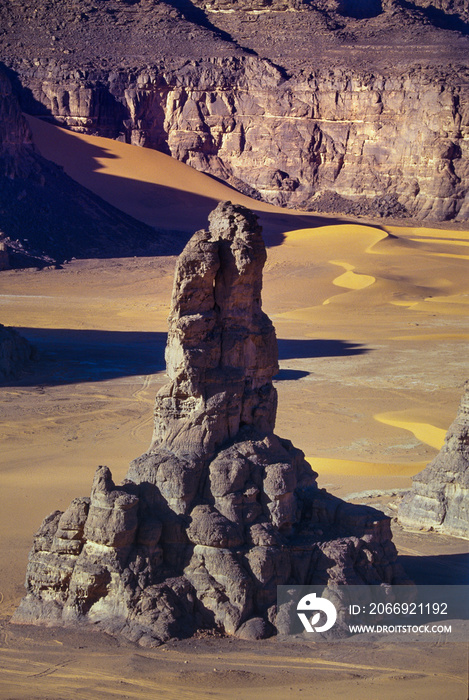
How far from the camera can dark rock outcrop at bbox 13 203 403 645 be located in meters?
9.15

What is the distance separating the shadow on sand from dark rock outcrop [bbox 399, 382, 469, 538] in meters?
12.5

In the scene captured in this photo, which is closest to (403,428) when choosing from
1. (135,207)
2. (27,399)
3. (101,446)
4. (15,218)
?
(101,446)

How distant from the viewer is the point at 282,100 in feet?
252

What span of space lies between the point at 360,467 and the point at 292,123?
2478 inches

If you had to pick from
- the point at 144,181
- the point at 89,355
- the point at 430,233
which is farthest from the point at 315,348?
the point at 144,181

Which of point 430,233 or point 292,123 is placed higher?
point 292,123

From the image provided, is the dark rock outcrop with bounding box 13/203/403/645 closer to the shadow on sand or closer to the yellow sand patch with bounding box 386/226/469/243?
the shadow on sand

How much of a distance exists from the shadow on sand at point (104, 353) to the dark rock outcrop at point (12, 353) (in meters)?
0.26

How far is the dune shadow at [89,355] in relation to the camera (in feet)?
86.1

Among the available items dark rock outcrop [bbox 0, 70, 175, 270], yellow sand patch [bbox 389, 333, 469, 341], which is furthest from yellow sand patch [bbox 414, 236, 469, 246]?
yellow sand patch [bbox 389, 333, 469, 341]

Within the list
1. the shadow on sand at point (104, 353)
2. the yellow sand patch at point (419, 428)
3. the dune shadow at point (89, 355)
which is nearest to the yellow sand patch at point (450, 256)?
the shadow on sand at point (104, 353)

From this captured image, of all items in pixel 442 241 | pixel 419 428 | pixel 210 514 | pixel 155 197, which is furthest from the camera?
pixel 155 197

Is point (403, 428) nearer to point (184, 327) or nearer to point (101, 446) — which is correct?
point (101, 446)

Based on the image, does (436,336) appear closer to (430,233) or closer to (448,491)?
(448,491)
